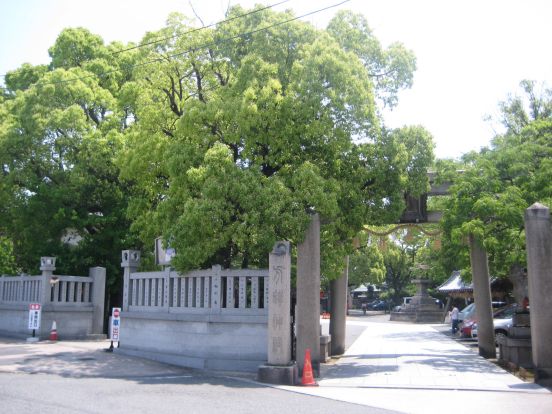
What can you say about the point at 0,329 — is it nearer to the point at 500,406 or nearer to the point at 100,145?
the point at 100,145

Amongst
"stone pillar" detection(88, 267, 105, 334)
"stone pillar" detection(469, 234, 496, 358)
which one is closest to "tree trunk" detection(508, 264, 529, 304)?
"stone pillar" detection(469, 234, 496, 358)

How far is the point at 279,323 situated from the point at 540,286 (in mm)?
5826

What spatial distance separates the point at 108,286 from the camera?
76.8 feet

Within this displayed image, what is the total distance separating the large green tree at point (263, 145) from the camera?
1309 centimetres

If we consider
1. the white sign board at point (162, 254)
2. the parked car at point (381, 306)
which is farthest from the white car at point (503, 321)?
the parked car at point (381, 306)

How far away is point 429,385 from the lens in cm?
1194

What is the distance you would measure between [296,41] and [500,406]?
33.1 feet

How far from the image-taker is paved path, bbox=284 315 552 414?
9797 millimetres

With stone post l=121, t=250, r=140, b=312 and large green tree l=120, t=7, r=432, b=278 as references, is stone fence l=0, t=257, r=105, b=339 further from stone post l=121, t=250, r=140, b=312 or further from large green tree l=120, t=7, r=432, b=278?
large green tree l=120, t=7, r=432, b=278

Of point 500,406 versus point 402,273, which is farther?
point 402,273

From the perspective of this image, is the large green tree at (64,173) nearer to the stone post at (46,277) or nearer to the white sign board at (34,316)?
the stone post at (46,277)

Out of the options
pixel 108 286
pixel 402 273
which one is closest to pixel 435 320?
pixel 402 273

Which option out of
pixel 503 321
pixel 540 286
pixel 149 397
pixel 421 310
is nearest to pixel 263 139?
pixel 149 397

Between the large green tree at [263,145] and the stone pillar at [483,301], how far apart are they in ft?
12.9
